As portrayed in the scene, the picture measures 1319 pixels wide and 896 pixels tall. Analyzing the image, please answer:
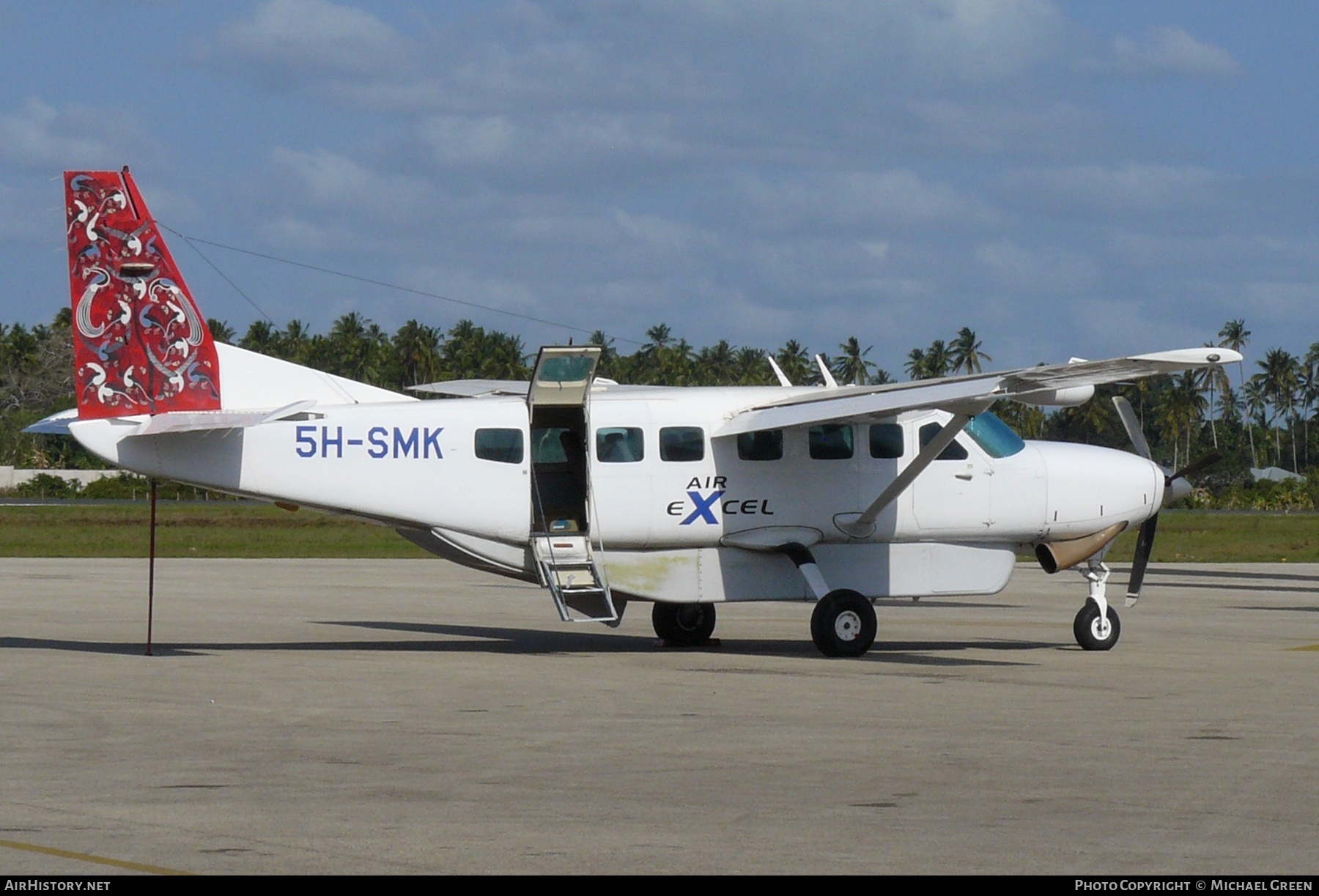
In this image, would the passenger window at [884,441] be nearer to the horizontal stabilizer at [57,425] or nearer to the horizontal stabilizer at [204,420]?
the horizontal stabilizer at [204,420]

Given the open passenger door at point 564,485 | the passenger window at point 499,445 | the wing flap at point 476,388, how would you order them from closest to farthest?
the open passenger door at point 564,485 < the passenger window at point 499,445 < the wing flap at point 476,388

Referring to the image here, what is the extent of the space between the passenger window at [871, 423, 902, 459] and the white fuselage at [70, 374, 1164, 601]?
3 centimetres

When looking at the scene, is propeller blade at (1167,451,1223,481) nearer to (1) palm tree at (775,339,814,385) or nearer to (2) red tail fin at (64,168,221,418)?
(2) red tail fin at (64,168,221,418)

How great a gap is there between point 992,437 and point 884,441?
4.37 feet

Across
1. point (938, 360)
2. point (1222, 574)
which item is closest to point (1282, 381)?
point (938, 360)

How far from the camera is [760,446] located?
58.6ft

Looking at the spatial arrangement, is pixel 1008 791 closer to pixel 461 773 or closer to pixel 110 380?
pixel 461 773

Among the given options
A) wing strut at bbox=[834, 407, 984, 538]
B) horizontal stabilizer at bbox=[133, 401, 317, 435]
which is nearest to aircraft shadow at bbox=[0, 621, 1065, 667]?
wing strut at bbox=[834, 407, 984, 538]

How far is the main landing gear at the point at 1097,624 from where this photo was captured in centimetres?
1867

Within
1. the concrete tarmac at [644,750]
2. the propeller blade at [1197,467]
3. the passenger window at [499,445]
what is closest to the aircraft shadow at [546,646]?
the concrete tarmac at [644,750]

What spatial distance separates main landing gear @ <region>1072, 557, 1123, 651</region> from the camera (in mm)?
18672

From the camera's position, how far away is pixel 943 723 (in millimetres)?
12477

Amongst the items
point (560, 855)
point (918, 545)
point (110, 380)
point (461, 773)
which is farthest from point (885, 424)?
point (560, 855)

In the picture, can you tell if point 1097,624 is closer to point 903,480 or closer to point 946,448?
point 946,448
